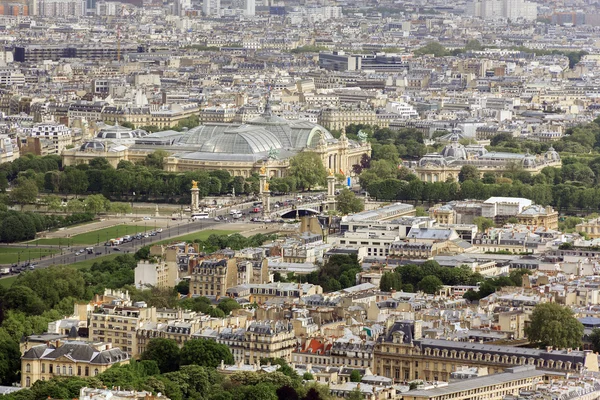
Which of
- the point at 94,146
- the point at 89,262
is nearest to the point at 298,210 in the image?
the point at 89,262

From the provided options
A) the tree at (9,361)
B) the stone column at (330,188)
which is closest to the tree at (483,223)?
the stone column at (330,188)

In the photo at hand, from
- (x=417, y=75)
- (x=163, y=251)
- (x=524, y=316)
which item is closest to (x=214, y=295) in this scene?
(x=163, y=251)

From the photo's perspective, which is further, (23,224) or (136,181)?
(136,181)

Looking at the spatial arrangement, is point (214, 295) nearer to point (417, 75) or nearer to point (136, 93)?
point (136, 93)

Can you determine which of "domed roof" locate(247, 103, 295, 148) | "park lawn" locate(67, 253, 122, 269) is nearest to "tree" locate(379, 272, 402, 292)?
"park lawn" locate(67, 253, 122, 269)

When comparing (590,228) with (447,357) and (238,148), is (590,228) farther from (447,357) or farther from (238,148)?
(447,357)

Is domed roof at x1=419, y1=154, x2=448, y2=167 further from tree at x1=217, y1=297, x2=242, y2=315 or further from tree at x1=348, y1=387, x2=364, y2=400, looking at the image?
tree at x1=348, y1=387, x2=364, y2=400
